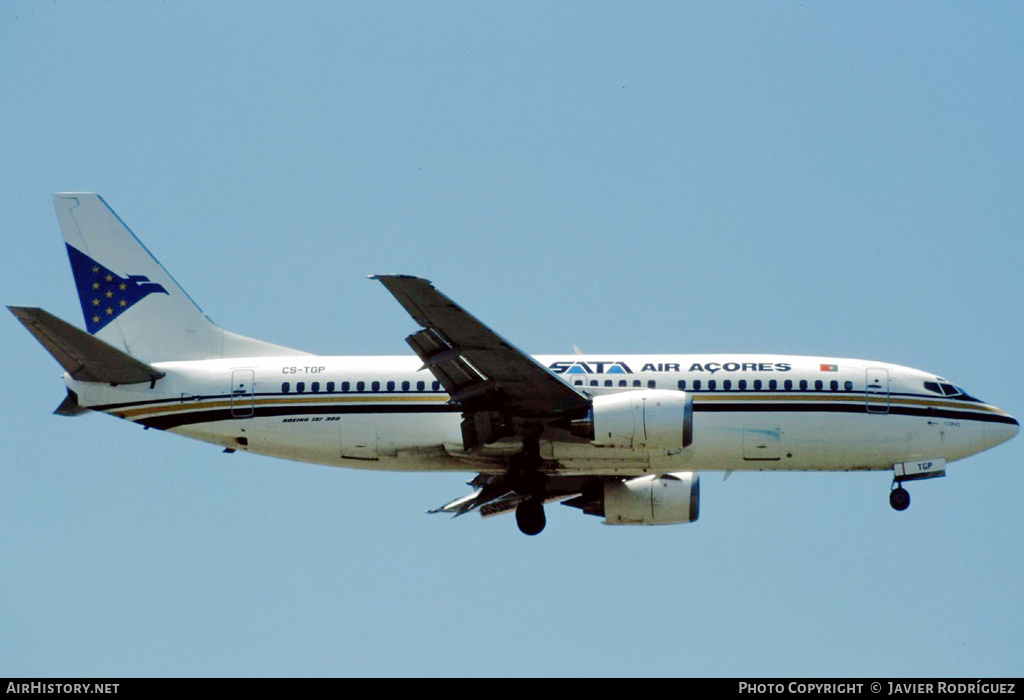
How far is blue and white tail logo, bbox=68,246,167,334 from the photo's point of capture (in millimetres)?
38969

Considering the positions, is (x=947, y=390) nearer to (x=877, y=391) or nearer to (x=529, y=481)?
(x=877, y=391)

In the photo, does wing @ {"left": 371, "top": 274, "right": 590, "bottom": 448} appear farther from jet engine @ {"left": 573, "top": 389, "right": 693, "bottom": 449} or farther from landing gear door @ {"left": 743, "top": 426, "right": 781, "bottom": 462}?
landing gear door @ {"left": 743, "top": 426, "right": 781, "bottom": 462}

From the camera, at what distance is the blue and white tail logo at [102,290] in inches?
1534

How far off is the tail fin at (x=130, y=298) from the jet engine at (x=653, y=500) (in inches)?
370

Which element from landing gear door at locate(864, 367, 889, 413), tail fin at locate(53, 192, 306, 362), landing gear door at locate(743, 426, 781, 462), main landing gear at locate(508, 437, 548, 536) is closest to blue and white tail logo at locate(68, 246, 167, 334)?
tail fin at locate(53, 192, 306, 362)

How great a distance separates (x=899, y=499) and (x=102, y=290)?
71.5ft

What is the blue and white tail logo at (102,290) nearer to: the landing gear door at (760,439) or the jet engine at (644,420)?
the jet engine at (644,420)

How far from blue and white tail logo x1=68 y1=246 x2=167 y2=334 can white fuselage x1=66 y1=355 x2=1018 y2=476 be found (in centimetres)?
356

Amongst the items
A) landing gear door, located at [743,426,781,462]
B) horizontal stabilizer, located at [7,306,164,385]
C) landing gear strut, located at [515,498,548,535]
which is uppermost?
horizontal stabilizer, located at [7,306,164,385]

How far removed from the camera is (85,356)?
3491cm
